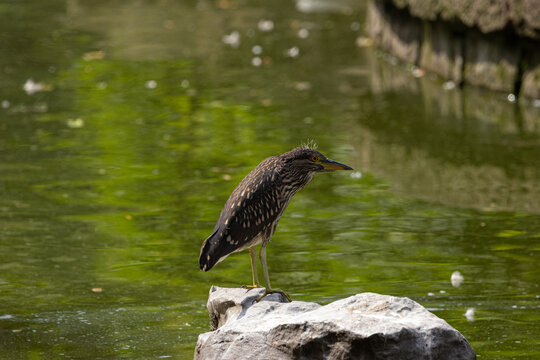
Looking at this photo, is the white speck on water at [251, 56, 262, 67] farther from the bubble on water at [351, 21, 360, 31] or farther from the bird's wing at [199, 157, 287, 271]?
the bird's wing at [199, 157, 287, 271]

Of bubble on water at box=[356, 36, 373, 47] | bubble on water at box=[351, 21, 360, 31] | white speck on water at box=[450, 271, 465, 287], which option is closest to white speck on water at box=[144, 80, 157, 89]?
bubble on water at box=[356, 36, 373, 47]

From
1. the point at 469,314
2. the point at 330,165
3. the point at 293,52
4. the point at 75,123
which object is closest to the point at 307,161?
the point at 330,165

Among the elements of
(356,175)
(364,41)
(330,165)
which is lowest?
(356,175)

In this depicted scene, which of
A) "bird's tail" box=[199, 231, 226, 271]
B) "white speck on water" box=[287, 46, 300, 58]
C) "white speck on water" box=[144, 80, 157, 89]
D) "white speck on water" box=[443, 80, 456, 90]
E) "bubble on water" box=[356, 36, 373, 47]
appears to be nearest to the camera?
"bird's tail" box=[199, 231, 226, 271]

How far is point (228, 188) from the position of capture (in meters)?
8.36

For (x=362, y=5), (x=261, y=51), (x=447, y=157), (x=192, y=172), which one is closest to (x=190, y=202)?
(x=192, y=172)

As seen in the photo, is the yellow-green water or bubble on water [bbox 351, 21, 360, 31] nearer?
the yellow-green water

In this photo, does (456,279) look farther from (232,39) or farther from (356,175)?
(232,39)

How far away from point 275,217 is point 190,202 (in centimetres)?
303

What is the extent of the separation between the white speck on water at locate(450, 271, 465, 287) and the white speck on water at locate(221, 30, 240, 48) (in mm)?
8639

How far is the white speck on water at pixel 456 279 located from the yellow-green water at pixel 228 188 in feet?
0.24

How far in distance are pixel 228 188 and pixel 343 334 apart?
13.6 feet

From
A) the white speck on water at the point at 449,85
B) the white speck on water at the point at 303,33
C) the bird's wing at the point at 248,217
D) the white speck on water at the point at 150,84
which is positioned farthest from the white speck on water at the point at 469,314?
the white speck on water at the point at 303,33

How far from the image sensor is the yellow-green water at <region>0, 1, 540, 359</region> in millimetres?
5941
